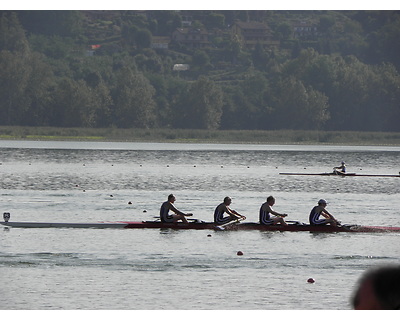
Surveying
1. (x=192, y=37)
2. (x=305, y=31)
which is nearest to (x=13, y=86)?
(x=192, y=37)

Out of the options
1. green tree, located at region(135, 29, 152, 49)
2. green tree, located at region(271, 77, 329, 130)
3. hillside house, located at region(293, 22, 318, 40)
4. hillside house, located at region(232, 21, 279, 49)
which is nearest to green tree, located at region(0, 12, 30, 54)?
green tree, located at region(135, 29, 152, 49)

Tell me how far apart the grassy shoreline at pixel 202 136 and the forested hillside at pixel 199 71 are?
4.32ft

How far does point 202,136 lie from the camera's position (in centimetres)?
13162

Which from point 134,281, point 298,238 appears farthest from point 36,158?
point 134,281

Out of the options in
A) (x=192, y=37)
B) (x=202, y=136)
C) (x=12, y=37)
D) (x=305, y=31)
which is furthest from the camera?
(x=192, y=37)

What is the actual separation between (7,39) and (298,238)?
5158 inches

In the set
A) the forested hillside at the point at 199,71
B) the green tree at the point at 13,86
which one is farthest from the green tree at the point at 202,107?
the green tree at the point at 13,86

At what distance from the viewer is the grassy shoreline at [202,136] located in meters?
127

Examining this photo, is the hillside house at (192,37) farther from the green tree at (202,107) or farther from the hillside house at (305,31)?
the green tree at (202,107)

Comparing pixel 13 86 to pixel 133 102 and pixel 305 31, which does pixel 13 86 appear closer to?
pixel 133 102

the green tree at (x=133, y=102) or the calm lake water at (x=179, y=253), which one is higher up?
the green tree at (x=133, y=102)

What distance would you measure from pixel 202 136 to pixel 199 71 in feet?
128

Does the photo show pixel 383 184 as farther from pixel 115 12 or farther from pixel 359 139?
pixel 115 12

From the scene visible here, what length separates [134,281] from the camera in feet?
65.3
